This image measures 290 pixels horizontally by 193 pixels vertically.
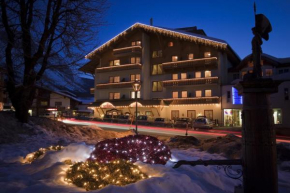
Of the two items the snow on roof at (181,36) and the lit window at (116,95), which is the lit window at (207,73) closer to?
the snow on roof at (181,36)

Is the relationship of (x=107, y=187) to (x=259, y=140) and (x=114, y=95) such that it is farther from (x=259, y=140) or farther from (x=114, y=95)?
(x=114, y=95)

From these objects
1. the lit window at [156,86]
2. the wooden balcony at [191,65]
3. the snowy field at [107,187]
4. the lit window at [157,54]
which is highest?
the lit window at [157,54]

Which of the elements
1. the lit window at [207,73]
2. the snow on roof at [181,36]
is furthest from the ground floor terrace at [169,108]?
the snow on roof at [181,36]

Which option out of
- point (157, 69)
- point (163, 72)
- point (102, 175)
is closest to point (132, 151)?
point (102, 175)

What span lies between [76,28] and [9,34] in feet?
11.5

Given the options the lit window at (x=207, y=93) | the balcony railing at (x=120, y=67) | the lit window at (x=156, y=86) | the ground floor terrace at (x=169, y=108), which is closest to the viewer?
the ground floor terrace at (x=169, y=108)

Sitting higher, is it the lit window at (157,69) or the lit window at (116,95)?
the lit window at (157,69)

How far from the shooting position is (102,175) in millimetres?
5262

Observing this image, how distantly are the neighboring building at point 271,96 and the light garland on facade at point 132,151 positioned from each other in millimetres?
25755

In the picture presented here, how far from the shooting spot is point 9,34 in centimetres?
1159

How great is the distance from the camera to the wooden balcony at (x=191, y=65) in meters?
35.2

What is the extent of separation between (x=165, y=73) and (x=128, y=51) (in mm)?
7693

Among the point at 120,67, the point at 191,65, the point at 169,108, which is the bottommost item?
the point at 169,108

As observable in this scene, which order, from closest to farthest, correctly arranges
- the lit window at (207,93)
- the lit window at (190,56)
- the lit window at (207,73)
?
the lit window at (207,93)
the lit window at (207,73)
the lit window at (190,56)
